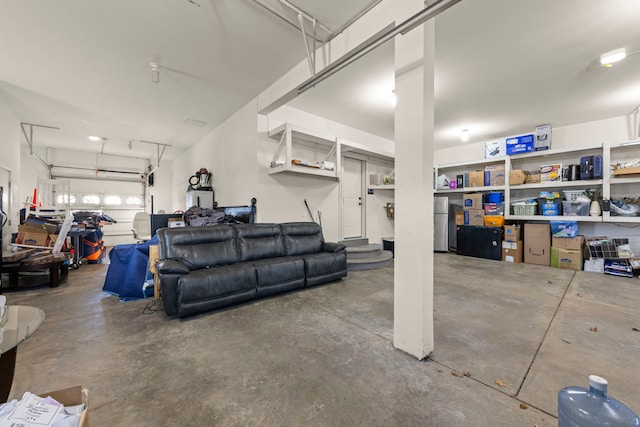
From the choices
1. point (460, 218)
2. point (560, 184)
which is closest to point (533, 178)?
point (560, 184)

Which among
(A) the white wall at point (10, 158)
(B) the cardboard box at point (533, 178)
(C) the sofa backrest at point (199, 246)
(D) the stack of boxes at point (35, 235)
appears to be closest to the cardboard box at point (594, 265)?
(B) the cardboard box at point (533, 178)

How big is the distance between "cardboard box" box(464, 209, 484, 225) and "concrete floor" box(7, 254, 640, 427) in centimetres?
299

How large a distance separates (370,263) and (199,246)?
3.07m

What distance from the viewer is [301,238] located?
13.9 feet

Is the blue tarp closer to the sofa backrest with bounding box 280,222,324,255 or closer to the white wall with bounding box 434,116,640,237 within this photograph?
the sofa backrest with bounding box 280,222,324,255

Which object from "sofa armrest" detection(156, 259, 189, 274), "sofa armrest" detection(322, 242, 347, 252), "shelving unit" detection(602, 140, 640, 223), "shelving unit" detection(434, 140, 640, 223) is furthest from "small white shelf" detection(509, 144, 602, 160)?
"sofa armrest" detection(156, 259, 189, 274)

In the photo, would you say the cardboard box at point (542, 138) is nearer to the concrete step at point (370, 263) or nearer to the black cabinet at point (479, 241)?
the black cabinet at point (479, 241)

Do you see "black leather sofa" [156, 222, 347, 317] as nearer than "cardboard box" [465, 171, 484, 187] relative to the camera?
Yes

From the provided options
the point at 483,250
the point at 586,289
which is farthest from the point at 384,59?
the point at 483,250

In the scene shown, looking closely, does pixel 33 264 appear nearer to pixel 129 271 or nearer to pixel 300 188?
pixel 129 271

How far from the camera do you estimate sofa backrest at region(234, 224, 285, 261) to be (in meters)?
3.61

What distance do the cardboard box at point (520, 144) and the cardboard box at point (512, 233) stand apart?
5.53 feet

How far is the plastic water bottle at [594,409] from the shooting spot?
0.90 m

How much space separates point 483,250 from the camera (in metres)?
5.96
